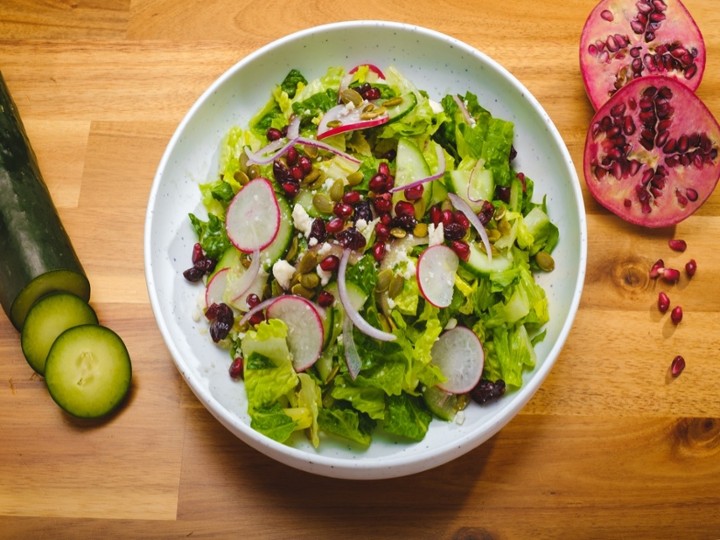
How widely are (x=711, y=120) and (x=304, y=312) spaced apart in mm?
2268

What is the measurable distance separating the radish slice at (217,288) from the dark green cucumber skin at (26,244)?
72 cm

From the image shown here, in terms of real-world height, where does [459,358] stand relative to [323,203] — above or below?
below

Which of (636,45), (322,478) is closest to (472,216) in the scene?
(322,478)

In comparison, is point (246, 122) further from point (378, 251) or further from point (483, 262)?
point (483, 262)

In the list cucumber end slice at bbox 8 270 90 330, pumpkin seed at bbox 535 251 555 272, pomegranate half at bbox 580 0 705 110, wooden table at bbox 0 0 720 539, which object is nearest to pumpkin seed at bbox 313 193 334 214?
pumpkin seed at bbox 535 251 555 272

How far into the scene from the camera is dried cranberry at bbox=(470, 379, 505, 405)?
311 cm

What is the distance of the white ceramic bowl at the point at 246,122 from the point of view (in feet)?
9.73

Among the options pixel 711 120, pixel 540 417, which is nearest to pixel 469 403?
pixel 540 417

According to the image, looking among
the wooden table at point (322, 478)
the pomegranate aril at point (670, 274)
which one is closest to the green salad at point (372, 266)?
the wooden table at point (322, 478)

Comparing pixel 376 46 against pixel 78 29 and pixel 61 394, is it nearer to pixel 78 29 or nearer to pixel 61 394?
pixel 78 29

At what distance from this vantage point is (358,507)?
11.0 ft

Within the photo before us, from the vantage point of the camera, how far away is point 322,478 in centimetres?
338

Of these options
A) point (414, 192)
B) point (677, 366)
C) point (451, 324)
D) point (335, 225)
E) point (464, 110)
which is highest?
point (464, 110)

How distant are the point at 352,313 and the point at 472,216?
668 mm
